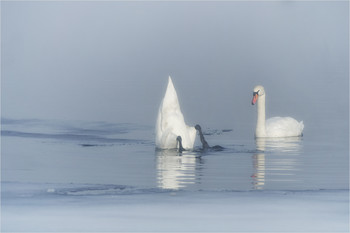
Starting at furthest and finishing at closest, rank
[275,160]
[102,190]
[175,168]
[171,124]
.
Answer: [171,124] < [275,160] < [175,168] < [102,190]

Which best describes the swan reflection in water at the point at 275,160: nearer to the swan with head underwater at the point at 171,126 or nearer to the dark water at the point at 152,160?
the dark water at the point at 152,160

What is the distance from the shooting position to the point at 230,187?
13359 mm

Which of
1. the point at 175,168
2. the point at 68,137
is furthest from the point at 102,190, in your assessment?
the point at 68,137

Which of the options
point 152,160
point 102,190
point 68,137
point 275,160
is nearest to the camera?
point 102,190

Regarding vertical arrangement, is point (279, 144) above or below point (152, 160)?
above

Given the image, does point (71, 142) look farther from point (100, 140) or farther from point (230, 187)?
point (230, 187)

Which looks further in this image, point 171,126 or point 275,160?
point 171,126

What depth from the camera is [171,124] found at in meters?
16.8

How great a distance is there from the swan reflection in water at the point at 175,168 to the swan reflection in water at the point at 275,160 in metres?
0.82

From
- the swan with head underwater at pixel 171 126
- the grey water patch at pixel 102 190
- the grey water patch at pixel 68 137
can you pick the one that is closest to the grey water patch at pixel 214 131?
the grey water patch at pixel 68 137

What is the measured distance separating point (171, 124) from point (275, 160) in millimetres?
1637

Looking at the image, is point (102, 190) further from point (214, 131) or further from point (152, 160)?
point (214, 131)

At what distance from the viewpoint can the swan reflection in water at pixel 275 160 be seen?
14.2 metres

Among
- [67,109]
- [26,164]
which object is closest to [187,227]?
[26,164]
